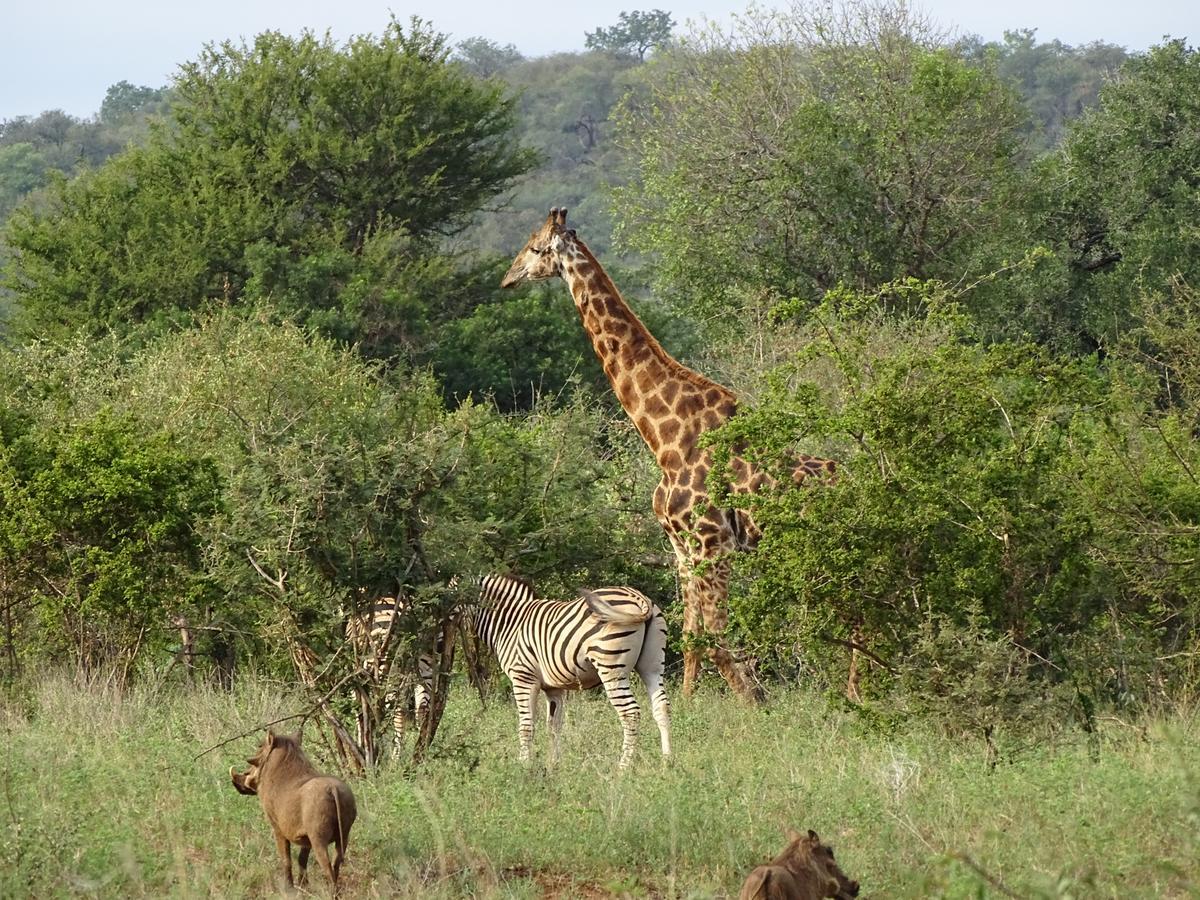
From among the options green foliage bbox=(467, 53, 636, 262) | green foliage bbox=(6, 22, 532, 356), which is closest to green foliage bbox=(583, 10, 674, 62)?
green foliage bbox=(467, 53, 636, 262)

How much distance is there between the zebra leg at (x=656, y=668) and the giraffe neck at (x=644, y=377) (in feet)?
8.84

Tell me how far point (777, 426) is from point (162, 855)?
4.83 meters

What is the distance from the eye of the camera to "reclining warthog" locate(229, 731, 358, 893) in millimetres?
6836

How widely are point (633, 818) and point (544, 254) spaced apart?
7855 millimetres

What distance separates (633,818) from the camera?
26.0 ft

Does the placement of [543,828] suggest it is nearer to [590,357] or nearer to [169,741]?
[169,741]

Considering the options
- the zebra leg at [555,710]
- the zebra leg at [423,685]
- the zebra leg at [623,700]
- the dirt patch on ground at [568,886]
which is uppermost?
the zebra leg at [423,685]

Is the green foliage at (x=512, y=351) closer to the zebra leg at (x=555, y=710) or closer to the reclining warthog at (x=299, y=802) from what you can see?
the zebra leg at (x=555, y=710)

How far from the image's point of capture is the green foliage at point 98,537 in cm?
1266

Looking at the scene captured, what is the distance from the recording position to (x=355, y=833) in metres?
7.86

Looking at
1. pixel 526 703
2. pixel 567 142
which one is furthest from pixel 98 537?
pixel 567 142

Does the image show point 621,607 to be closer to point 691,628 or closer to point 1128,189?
point 691,628

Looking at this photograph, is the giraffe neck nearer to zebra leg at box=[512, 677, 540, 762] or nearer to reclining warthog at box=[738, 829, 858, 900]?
zebra leg at box=[512, 677, 540, 762]

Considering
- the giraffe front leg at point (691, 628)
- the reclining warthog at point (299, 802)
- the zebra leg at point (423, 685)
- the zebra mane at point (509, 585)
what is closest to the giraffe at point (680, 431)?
the giraffe front leg at point (691, 628)
